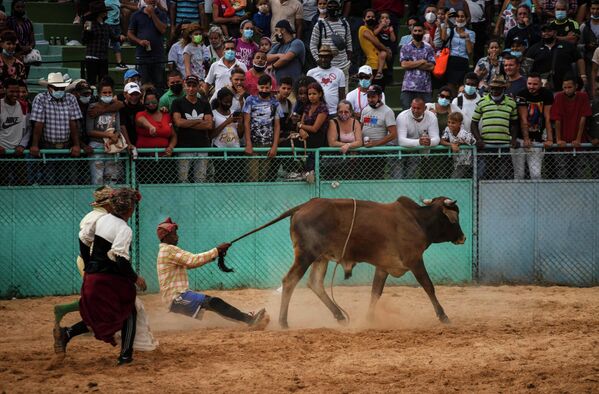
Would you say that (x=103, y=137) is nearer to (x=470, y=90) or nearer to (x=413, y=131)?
(x=413, y=131)

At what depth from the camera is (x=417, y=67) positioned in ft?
63.4

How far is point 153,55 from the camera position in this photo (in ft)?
65.6

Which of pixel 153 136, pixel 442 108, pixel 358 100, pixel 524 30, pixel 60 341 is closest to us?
pixel 60 341

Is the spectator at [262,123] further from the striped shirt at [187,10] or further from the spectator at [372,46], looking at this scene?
the striped shirt at [187,10]

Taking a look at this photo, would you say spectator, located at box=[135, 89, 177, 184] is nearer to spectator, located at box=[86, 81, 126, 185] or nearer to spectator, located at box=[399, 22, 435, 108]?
spectator, located at box=[86, 81, 126, 185]

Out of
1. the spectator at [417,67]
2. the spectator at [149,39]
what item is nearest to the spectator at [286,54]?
the spectator at [417,67]

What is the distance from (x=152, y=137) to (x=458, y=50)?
667 centimetres

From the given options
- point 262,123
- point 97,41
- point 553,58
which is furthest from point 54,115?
point 553,58

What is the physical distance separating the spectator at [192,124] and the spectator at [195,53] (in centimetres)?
297

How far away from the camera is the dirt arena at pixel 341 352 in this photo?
10.6 metres

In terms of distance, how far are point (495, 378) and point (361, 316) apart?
13.1 feet

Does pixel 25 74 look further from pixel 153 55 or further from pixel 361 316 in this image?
pixel 361 316

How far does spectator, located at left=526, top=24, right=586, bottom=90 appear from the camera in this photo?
758 inches

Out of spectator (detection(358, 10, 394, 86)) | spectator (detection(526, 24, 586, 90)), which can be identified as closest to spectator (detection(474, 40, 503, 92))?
spectator (detection(526, 24, 586, 90))
